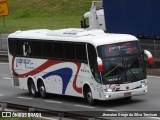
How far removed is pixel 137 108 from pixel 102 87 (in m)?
1.51

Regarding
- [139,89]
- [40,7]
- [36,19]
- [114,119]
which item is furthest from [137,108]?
[40,7]

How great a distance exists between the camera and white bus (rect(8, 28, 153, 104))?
2242cm

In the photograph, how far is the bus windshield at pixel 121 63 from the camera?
2241 cm

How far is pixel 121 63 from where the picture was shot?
22594mm

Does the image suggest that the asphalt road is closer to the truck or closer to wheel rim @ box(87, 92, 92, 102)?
wheel rim @ box(87, 92, 92, 102)

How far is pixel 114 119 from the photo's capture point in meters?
19.3

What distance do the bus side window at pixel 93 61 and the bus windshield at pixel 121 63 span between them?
0.26 meters

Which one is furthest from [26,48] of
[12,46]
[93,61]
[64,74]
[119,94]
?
[119,94]

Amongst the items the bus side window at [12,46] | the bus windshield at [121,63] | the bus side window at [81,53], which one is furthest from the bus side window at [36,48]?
the bus windshield at [121,63]

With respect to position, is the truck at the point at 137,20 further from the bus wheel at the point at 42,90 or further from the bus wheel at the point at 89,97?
the bus wheel at the point at 89,97

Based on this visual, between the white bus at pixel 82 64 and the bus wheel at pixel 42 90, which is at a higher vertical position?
the white bus at pixel 82 64

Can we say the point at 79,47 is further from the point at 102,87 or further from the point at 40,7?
the point at 40,7

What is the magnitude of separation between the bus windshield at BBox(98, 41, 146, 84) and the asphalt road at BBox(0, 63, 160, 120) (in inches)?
38.9

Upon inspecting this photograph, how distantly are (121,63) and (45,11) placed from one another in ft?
238
